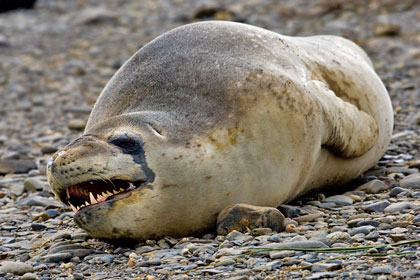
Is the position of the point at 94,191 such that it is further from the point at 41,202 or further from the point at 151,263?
the point at 41,202

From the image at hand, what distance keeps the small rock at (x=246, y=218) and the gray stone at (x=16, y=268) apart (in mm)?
930

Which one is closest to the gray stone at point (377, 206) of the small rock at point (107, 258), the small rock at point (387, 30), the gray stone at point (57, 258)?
the small rock at point (107, 258)

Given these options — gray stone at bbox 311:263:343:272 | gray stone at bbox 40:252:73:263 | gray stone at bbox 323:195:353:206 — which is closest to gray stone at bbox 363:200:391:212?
gray stone at bbox 323:195:353:206

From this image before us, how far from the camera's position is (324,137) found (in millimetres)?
4715

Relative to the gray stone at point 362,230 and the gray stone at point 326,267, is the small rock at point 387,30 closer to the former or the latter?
the gray stone at point 362,230

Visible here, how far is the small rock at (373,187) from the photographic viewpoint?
4.93 metres

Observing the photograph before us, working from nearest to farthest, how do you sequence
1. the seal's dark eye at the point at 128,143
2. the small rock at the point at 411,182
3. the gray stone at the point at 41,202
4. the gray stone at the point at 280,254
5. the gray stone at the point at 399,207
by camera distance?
the gray stone at the point at 280,254 → the seal's dark eye at the point at 128,143 → the gray stone at the point at 399,207 → the small rock at the point at 411,182 → the gray stone at the point at 41,202

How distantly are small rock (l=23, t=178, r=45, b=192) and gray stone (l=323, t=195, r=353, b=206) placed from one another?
209 cm

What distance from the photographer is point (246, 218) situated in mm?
4086

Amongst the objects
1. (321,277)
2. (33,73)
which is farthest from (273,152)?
(33,73)

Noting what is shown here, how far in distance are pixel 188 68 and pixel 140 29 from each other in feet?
27.7

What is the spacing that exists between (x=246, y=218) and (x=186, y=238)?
1.01ft

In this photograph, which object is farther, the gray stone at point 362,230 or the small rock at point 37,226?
the small rock at point 37,226

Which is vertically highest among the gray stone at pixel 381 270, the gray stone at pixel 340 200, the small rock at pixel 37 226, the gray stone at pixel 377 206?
the gray stone at pixel 381 270
